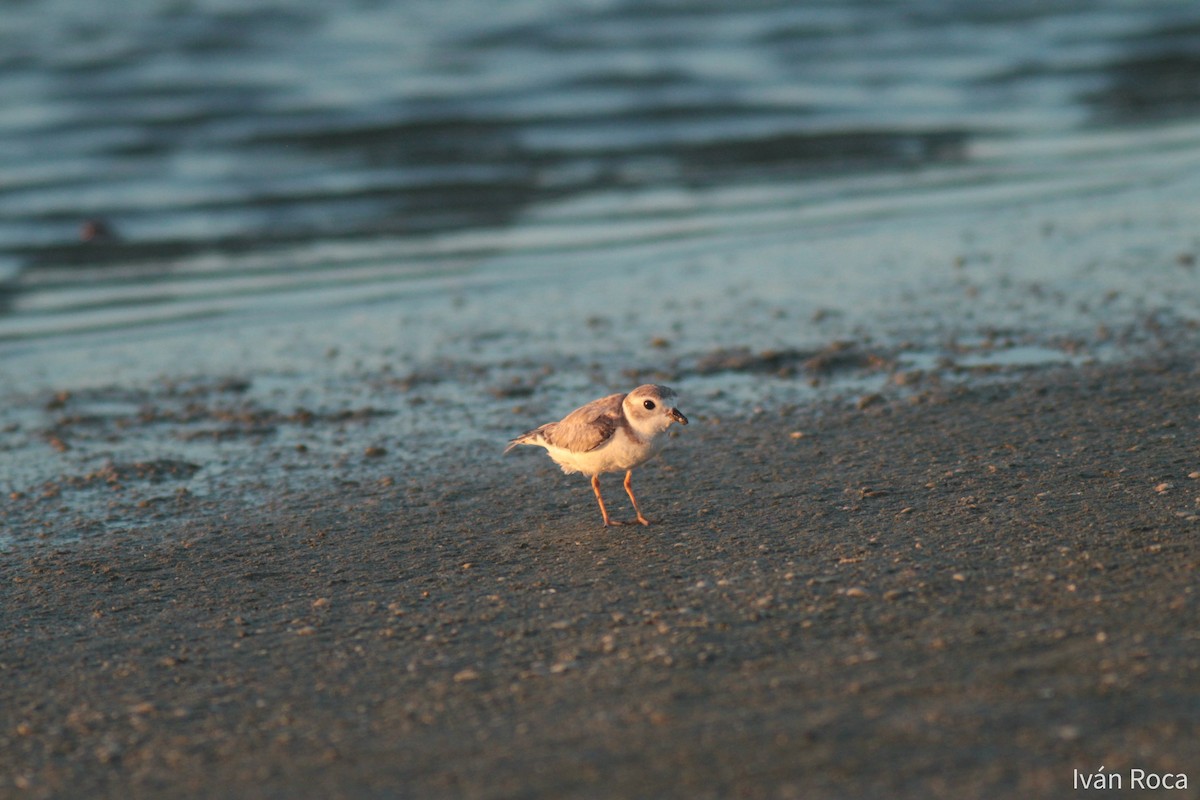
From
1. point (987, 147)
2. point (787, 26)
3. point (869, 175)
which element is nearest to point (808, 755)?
point (869, 175)

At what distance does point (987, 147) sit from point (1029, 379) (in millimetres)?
9231

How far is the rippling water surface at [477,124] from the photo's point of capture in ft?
43.9

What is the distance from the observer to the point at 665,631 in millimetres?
4754

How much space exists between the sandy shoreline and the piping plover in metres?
0.30

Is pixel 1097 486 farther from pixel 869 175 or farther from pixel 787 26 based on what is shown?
pixel 787 26

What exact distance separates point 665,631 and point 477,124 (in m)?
14.3

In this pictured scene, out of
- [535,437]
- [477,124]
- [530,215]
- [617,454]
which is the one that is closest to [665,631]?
[617,454]

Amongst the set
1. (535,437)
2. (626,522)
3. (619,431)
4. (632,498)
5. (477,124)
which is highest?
(477,124)

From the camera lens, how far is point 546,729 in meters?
4.08

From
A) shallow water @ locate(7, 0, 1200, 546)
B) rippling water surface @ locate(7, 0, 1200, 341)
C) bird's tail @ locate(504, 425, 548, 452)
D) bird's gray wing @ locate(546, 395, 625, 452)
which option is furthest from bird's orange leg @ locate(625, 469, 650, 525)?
rippling water surface @ locate(7, 0, 1200, 341)

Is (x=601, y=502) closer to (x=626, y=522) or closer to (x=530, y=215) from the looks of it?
(x=626, y=522)

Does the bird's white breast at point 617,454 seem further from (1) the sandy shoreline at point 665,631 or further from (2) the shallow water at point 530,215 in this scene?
(2) the shallow water at point 530,215

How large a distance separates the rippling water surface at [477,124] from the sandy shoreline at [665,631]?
5505 mm

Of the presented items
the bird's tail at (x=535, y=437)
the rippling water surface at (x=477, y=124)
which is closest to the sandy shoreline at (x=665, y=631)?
the bird's tail at (x=535, y=437)
